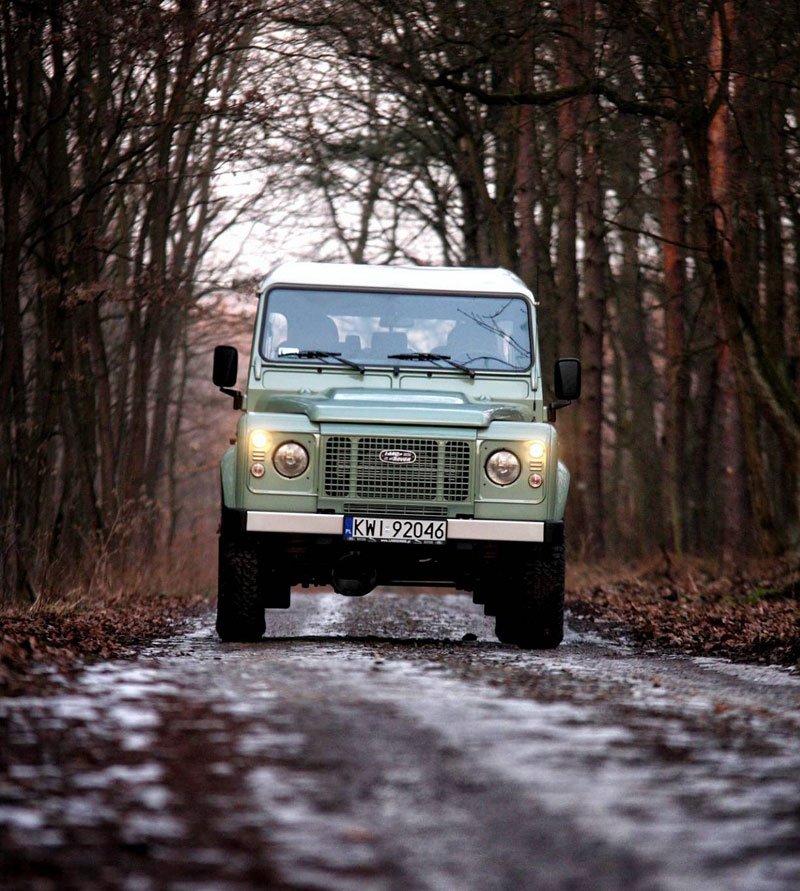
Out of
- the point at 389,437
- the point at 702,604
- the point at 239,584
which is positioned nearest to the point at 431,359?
the point at 389,437

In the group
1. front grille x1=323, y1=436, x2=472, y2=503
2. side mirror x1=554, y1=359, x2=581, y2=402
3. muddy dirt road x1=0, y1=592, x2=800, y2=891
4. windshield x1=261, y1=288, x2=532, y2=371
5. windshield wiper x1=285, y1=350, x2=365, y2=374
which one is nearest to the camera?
muddy dirt road x1=0, y1=592, x2=800, y2=891

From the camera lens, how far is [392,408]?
951cm

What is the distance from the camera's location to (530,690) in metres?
6.50

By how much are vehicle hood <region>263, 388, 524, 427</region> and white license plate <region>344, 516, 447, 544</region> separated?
23.8 inches

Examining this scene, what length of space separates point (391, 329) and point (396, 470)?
4.99 feet

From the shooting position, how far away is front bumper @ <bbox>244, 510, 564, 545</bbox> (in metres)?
9.28

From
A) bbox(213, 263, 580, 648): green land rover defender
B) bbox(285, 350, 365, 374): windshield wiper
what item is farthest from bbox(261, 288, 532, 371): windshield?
bbox(213, 263, 580, 648): green land rover defender

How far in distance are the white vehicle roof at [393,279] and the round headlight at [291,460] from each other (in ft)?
5.66

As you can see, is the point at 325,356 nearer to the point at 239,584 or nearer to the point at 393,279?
the point at 393,279

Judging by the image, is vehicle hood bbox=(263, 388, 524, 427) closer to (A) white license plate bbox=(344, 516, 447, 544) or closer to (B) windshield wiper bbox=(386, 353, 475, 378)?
(B) windshield wiper bbox=(386, 353, 475, 378)

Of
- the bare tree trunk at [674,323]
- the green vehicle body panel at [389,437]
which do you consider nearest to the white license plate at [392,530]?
the green vehicle body panel at [389,437]

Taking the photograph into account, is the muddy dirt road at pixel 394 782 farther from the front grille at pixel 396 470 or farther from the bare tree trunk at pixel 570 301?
the bare tree trunk at pixel 570 301

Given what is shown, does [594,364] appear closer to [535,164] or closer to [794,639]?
[535,164]

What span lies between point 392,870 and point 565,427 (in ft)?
63.3
